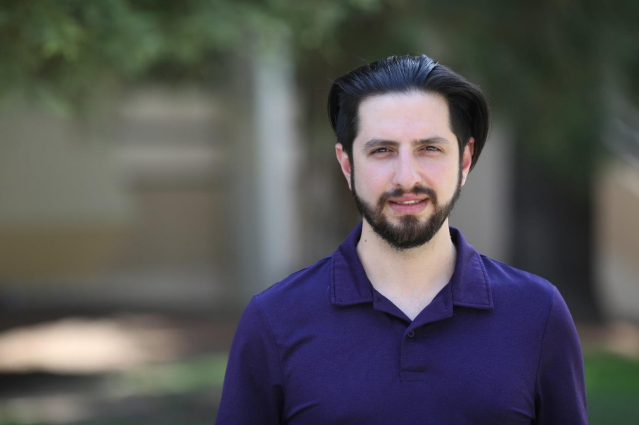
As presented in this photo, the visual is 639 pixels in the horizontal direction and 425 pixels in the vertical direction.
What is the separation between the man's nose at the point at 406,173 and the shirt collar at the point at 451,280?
0.87ft

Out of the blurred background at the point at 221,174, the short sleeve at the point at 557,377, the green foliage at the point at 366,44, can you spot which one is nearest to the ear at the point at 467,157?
the short sleeve at the point at 557,377

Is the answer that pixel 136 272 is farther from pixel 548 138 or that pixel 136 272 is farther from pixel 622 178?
pixel 548 138

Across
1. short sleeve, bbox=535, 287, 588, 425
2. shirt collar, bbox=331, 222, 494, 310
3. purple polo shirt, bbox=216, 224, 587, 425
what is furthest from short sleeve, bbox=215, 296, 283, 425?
short sleeve, bbox=535, 287, 588, 425

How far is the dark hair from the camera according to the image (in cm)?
237

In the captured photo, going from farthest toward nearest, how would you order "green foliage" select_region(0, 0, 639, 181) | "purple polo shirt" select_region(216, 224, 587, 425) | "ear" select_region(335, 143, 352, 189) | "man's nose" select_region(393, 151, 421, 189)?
"green foliage" select_region(0, 0, 639, 181)
"ear" select_region(335, 143, 352, 189)
"man's nose" select_region(393, 151, 421, 189)
"purple polo shirt" select_region(216, 224, 587, 425)

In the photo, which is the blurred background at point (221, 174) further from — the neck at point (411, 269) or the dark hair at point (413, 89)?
the neck at point (411, 269)

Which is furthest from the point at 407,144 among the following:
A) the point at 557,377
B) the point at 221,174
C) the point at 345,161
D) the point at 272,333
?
the point at 221,174

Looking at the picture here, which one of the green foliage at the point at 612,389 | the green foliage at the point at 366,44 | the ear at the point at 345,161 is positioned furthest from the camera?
the green foliage at the point at 612,389

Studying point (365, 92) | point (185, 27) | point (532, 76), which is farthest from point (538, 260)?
point (365, 92)

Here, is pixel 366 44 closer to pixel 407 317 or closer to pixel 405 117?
pixel 405 117

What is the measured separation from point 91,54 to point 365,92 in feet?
8.16

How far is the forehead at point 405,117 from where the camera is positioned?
231 cm

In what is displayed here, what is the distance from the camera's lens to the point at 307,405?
2213mm

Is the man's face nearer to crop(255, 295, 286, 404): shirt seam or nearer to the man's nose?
the man's nose
